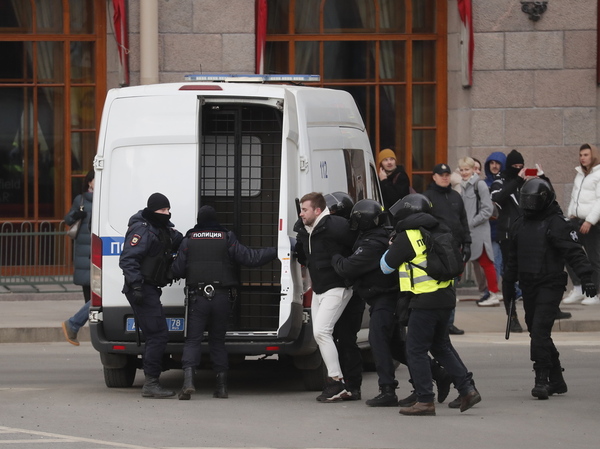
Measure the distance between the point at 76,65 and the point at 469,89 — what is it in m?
5.50

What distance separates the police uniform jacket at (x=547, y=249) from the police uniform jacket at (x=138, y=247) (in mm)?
2731

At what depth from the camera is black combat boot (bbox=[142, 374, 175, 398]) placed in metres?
10.2

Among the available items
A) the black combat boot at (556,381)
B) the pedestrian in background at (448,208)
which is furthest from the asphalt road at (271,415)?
the pedestrian in background at (448,208)

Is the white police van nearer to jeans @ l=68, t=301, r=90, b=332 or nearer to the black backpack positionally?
the black backpack

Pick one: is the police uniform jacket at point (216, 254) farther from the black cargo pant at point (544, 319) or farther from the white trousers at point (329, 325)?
the black cargo pant at point (544, 319)

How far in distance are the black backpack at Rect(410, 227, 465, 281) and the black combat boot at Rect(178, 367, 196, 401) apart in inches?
79.6

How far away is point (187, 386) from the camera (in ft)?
32.9

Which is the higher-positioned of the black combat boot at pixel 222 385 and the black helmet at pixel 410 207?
the black helmet at pixel 410 207

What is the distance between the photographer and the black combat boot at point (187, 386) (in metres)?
10.0

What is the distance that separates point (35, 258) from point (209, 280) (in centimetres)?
807

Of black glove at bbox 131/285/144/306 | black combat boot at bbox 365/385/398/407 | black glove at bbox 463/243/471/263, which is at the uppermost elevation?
black glove at bbox 463/243/471/263

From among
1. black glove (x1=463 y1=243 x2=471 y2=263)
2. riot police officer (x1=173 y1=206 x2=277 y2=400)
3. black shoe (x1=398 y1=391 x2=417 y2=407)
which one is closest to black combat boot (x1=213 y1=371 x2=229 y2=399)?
riot police officer (x1=173 y1=206 x2=277 y2=400)

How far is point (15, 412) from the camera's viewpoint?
945cm

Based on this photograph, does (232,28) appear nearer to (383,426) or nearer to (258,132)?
(258,132)
